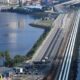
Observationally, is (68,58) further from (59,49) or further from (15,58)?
(59,49)

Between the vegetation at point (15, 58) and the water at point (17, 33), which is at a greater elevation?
the vegetation at point (15, 58)

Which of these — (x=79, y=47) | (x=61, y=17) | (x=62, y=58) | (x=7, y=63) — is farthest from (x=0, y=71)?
(x=61, y=17)

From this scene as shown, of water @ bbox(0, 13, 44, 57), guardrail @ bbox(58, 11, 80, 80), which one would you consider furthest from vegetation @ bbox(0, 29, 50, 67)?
guardrail @ bbox(58, 11, 80, 80)

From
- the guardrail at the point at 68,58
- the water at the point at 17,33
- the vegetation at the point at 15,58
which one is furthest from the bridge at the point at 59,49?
the water at the point at 17,33

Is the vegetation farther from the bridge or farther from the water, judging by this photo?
the water

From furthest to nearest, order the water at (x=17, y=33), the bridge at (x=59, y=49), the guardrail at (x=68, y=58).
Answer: the water at (x=17, y=33) < the bridge at (x=59, y=49) < the guardrail at (x=68, y=58)

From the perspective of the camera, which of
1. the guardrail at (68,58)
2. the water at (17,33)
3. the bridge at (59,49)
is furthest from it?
the water at (17,33)

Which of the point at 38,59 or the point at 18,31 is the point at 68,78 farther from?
the point at 18,31

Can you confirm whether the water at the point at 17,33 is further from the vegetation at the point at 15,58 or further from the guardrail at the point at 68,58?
the guardrail at the point at 68,58
